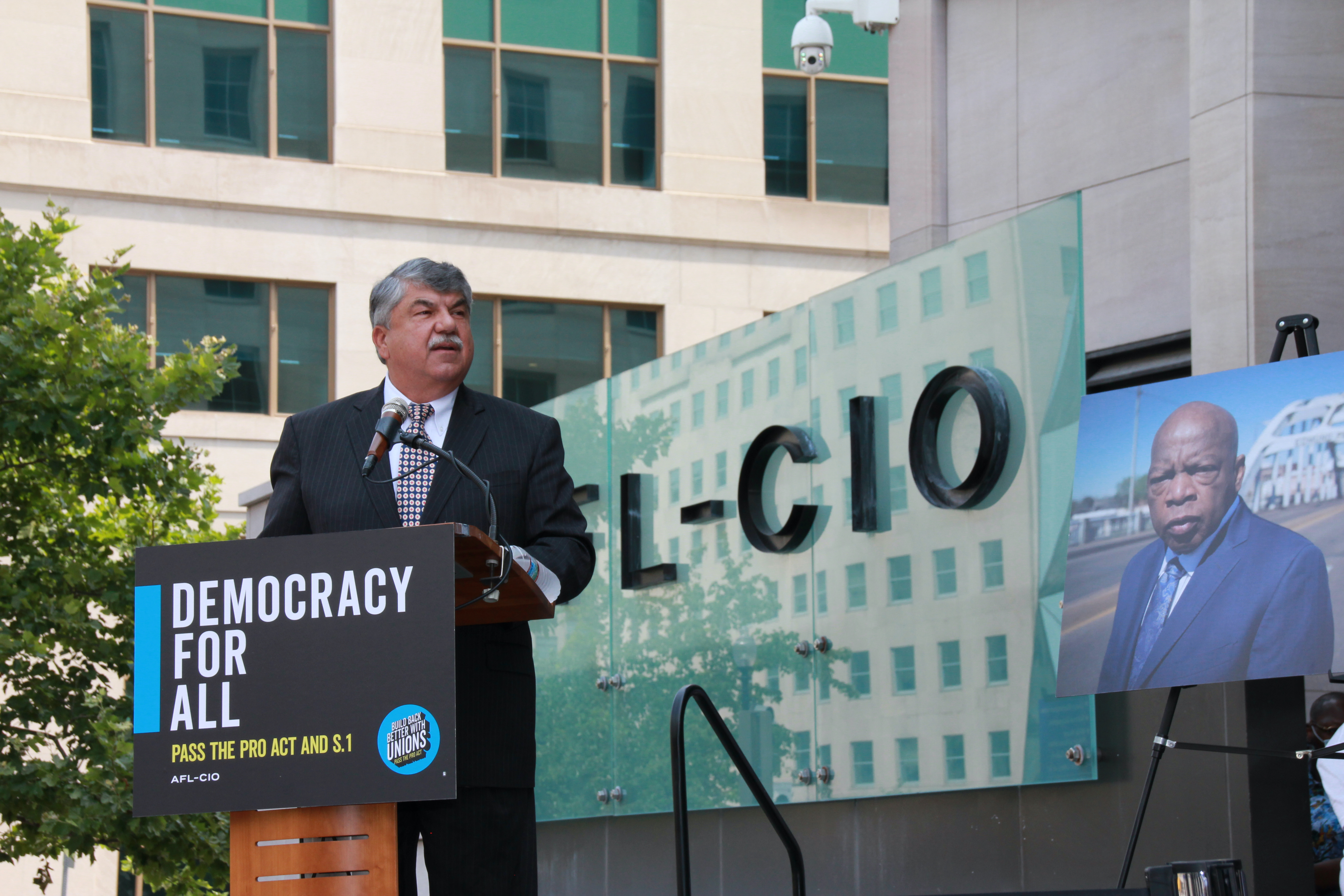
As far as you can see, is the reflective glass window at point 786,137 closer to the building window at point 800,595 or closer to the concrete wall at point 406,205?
the concrete wall at point 406,205

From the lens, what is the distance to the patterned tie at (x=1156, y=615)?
5.46m

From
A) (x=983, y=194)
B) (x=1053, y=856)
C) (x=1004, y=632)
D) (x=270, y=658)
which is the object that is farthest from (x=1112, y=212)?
(x=270, y=658)

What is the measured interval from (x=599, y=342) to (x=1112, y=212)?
15556 millimetres

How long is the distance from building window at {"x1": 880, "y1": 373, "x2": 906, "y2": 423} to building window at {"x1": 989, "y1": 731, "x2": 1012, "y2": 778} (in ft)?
5.48

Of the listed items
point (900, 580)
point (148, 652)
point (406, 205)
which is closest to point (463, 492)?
point (148, 652)

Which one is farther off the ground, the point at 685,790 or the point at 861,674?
the point at 861,674

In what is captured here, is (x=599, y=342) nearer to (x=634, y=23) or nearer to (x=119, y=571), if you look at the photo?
(x=634, y=23)

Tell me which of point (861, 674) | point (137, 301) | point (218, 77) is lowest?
point (861, 674)

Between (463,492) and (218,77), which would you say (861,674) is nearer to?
(463,492)

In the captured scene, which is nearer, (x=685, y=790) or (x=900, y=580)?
(x=685, y=790)

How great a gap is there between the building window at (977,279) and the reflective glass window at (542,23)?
18.2 metres

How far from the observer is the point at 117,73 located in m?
23.6

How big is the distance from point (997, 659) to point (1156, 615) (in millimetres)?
2182

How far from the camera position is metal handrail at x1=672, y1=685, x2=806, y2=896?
5516 mm
